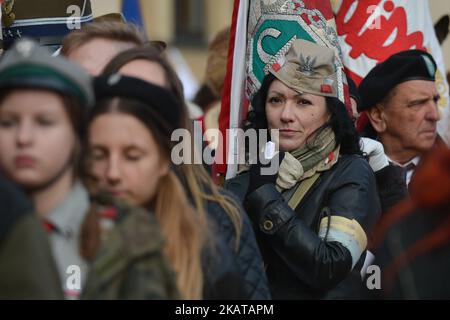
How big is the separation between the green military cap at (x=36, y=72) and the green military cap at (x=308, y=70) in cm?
195

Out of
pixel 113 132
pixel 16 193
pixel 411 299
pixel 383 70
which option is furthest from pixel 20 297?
pixel 383 70

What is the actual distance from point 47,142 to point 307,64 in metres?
2.13

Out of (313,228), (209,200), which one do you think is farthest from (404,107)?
(209,200)

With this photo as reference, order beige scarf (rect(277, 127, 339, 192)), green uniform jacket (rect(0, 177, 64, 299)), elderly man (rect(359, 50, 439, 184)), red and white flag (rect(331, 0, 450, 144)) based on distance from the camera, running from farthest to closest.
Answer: red and white flag (rect(331, 0, 450, 144)) → elderly man (rect(359, 50, 439, 184)) → beige scarf (rect(277, 127, 339, 192)) → green uniform jacket (rect(0, 177, 64, 299))

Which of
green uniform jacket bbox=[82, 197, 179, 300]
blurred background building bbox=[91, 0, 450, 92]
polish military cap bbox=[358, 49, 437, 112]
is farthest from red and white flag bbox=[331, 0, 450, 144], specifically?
blurred background building bbox=[91, 0, 450, 92]

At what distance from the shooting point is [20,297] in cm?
271

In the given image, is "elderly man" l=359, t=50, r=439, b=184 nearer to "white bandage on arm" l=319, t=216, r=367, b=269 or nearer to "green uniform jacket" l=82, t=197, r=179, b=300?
"white bandage on arm" l=319, t=216, r=367, b=269

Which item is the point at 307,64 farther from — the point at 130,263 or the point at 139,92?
the point at 130,263

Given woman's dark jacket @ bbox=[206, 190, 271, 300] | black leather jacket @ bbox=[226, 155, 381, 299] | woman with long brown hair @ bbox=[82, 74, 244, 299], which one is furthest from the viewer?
black leather jacket @ bbox=[226, 155, 381, 299]

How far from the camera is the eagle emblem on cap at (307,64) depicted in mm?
4809

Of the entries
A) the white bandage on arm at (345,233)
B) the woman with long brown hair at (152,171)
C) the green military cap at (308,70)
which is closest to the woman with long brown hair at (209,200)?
the woman with long brown hair at (152,171)

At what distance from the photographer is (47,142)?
9.39ft

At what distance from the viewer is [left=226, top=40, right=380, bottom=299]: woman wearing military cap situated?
14.6 feet

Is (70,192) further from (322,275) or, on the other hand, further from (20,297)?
(322,275)
